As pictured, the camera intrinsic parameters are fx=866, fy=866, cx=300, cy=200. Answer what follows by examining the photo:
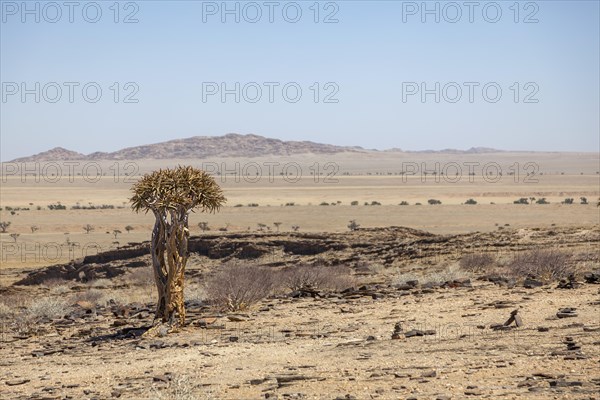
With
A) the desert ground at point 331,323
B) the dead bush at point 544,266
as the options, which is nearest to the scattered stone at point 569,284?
the desert ground at point 331,323

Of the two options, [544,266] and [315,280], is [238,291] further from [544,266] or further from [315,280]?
[544,266]

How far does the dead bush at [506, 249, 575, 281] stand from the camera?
66.1ft

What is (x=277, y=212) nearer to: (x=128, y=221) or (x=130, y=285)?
(x=128, y=221)

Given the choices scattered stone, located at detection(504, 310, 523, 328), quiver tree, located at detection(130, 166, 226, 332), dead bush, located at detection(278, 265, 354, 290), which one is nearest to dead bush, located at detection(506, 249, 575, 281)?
dead bush, located at detection(278, 265, 354, 290)

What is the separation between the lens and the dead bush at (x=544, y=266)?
20.1 m

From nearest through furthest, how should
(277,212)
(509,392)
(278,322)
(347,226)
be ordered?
(509,392), (278,322), (347,226), (277,212)

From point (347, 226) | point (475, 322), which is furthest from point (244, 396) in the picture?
point (347, 226)

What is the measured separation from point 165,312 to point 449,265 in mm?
11171

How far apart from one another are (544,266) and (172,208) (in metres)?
9.47

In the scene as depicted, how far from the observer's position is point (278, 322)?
52.3 feet

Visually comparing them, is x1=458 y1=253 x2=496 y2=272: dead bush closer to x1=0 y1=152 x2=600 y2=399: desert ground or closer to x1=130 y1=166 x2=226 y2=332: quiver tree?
x1=0 y1=152 x2=600 y2=399: desert ground

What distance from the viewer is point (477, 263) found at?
23719 millimetres

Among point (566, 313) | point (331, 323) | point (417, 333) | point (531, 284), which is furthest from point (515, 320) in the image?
point (531, 284)

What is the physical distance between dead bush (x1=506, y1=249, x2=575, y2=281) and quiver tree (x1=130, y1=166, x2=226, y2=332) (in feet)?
27.1
